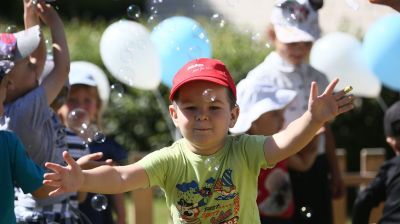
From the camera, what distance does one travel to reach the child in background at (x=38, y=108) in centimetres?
486

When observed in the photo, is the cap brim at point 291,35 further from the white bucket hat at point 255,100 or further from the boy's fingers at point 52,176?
the boy's fingers at point 52,176

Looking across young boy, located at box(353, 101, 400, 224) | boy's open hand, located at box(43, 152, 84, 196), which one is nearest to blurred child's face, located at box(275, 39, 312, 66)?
young boy, located at box(353, 101, 400, 224)

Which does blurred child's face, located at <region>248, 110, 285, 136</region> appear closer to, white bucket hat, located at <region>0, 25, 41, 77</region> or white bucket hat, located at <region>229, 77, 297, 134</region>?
white bucket hat, located at <region>229, 77, 297, 134</region>

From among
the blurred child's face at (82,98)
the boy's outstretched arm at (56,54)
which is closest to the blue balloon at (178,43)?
the blurred child's face at (82,98)

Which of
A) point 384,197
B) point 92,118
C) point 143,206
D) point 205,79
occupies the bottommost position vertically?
point 143,206

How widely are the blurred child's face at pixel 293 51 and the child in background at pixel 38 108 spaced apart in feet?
4.57

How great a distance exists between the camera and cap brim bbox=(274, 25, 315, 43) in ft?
18.8

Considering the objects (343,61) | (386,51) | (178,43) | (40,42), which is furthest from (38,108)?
(343,61)

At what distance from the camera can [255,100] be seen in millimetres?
5465

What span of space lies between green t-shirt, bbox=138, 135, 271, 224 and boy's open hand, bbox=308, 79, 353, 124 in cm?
30

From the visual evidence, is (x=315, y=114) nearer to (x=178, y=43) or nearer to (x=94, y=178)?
(x=94, y=178)

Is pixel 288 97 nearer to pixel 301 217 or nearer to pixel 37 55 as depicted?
pixel 301 217

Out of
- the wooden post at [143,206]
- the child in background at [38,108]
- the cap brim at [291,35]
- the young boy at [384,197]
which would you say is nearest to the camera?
the child in background at [38,108]

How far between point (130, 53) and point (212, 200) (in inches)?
102
